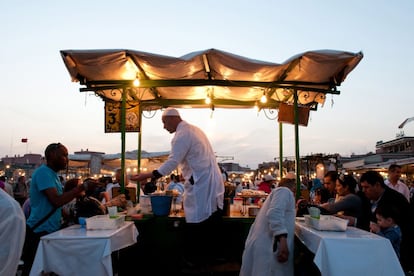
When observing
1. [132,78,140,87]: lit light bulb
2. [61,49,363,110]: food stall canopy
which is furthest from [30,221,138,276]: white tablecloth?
[132,78,140,87]: lit light bulb

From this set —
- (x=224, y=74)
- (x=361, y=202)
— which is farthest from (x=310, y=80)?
(x=361, y=202)

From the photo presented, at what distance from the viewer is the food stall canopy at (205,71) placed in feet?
16.0

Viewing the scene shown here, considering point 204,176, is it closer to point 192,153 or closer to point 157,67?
point 192,153

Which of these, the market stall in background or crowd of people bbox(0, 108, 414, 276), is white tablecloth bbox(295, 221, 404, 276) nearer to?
crowd of people bbox(0, 108, 414, 276)

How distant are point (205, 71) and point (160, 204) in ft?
7.21

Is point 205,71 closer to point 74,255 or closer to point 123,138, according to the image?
point 123,138

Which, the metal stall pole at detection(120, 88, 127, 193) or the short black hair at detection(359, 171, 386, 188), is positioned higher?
the metal stall pole at detection(120, 88, 127, 193)

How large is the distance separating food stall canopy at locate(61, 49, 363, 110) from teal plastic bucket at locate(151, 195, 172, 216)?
1759 mm

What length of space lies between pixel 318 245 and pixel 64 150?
2.78 meters

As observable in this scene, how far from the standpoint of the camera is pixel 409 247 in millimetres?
Answer: 3883

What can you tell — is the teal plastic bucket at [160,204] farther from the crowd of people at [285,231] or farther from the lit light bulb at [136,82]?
the lit light bulb at [136,82]

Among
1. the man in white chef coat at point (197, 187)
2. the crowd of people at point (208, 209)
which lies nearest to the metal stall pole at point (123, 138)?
the crowd of people at point (208, 209)

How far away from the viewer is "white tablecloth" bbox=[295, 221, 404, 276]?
3211mm

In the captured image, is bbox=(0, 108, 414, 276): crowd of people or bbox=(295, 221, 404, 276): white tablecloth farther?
bbox=(0, 108, 414, 276): crowd of people
